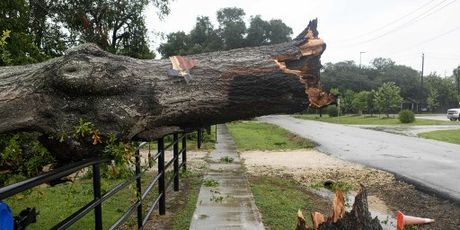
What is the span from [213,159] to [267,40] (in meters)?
43.7

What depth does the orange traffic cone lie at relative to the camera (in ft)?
20.5

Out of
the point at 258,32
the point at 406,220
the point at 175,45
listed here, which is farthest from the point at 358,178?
the point at 258,32

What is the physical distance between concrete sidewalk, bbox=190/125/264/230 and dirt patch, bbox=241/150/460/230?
159 centimetres

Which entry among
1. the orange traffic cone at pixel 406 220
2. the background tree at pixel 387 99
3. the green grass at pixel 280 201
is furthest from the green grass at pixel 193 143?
the background tree at pixel 387 99

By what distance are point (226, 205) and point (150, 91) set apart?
440cm

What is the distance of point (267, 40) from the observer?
2229 inches

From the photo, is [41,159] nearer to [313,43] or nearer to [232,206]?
[313,43]

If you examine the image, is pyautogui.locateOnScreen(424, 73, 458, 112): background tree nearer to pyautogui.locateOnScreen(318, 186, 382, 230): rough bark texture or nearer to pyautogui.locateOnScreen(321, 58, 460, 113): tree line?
pyautogui.locateOnScreen(321, 58, 460, 113): tree line

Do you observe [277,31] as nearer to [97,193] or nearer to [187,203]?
[187,203]

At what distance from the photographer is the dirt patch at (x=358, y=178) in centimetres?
793

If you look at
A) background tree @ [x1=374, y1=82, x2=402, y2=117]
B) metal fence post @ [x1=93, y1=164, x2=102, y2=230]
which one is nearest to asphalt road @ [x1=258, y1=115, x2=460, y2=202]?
metal fence post @ [x1=93, y1=164, x2=102, y2=230]

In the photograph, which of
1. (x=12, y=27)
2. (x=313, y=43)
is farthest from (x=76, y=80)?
(x=12, y=27)

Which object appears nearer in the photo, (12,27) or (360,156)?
(12,27)

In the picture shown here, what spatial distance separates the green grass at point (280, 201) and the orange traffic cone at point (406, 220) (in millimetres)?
1083
